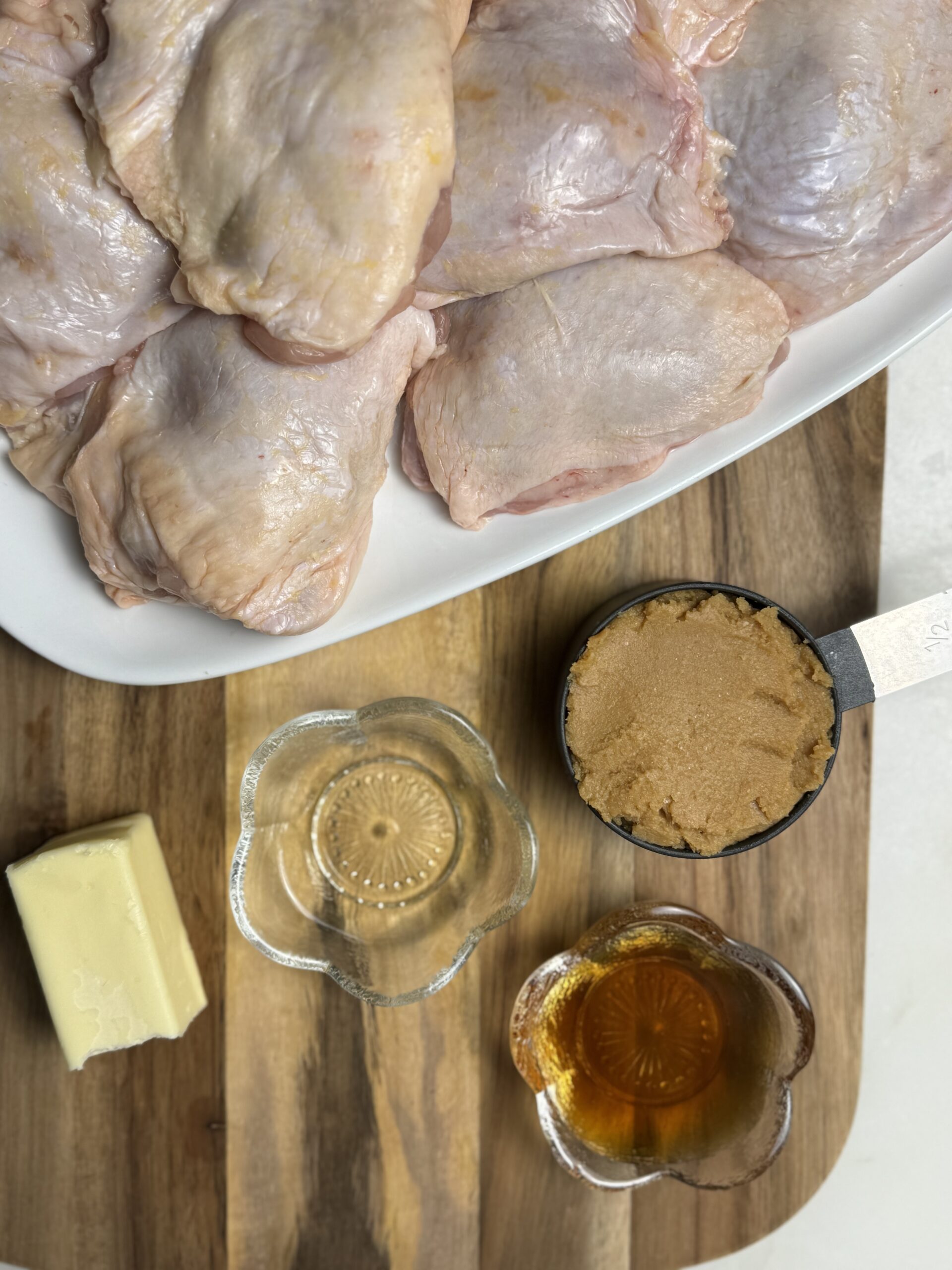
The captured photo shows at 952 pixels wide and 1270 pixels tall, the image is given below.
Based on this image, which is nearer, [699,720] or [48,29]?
[48,29]

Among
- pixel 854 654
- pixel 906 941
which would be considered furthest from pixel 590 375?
pixel 906 941

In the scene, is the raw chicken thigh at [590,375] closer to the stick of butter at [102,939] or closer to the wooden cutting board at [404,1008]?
the wooden cutting board at [404,1008]

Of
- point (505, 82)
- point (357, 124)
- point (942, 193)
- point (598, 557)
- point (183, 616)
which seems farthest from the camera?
point (598, 557)

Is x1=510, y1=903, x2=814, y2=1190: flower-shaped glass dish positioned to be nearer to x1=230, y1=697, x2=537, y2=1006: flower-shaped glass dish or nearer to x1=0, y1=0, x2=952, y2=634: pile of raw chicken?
x1=230, y1=697, x2=537, y2=1006: flower-shaped glass dish

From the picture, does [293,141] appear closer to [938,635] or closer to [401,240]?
[401,240]

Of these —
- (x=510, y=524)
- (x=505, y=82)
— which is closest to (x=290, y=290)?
(x=505, y=82)

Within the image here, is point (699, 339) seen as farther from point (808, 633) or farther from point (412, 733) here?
point (412, 733)
